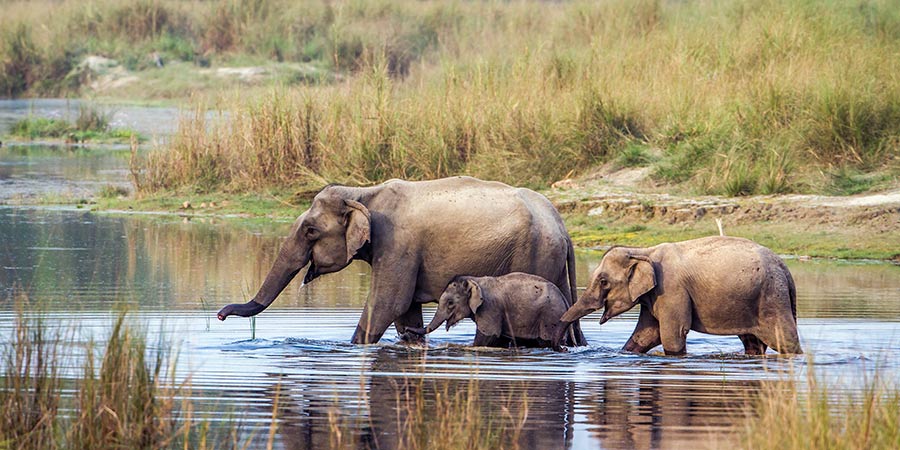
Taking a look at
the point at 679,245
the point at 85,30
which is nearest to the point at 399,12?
the point at 85,30

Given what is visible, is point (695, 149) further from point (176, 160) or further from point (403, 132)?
point (176, 160)

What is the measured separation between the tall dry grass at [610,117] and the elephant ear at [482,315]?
762 centimetres

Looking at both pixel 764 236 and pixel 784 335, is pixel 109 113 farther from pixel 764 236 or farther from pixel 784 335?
pixel 784 335

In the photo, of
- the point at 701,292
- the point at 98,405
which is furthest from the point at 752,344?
the point at 98,405

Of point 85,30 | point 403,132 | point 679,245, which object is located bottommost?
point 679,245

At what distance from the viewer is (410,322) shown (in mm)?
11844

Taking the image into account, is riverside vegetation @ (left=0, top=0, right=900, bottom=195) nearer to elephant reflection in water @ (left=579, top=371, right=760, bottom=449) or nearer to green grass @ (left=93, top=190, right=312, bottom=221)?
green grass @ (left=93, top=190, right=312, bottom=221)

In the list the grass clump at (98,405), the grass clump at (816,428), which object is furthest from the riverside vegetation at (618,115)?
the grass clump at (98,405)

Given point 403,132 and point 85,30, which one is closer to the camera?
point 403,132

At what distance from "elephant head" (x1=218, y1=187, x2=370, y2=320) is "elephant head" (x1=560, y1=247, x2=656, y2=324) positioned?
5.39 feet

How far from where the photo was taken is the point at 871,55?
20.9 metres

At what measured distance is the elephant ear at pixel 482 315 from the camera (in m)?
11.1

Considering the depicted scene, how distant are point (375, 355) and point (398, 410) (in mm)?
3628

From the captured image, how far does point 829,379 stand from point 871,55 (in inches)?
476
